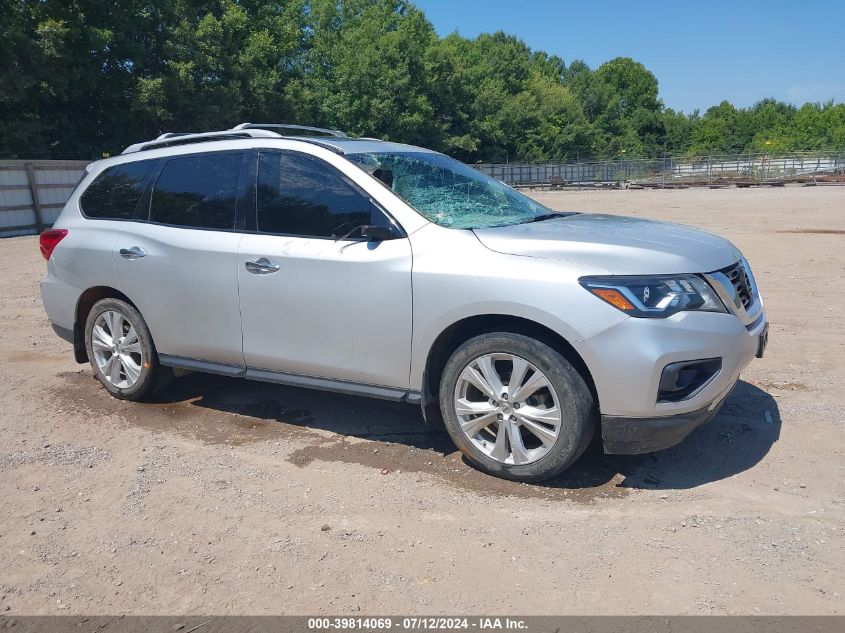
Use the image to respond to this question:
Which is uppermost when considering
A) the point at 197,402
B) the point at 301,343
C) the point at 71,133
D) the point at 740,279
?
the point at 71,133

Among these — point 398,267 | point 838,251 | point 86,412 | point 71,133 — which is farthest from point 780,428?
point 71,133

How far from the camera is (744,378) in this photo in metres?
5.56

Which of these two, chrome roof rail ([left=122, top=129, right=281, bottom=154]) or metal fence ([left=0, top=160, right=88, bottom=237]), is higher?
chrome roof rail ([left=122, top=129, right=281, bottom=154])

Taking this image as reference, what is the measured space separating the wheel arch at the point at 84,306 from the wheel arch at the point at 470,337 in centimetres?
253

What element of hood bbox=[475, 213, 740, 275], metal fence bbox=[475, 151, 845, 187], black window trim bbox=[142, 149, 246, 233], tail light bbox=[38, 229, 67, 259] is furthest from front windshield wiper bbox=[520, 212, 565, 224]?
metal fence bbox=[475, 151, 845, 187]

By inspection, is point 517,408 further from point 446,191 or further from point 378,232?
point 446,191

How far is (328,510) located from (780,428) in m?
2.90

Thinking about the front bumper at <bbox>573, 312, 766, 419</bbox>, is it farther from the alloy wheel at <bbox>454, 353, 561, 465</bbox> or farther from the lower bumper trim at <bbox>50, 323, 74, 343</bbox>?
the lower bumper trim at <bbox>50, 323, 74, 343</bbox>

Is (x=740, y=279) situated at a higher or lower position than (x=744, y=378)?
higher

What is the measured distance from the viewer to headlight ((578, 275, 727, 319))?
3553 mm

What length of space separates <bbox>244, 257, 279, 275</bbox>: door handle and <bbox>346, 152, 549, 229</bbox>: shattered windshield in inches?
31.9

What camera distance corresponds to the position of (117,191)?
17.8 feet

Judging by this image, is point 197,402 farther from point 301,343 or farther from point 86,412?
point 301,343

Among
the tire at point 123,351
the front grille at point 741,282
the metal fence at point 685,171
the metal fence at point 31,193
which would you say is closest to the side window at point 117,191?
the tire at point 123,351
